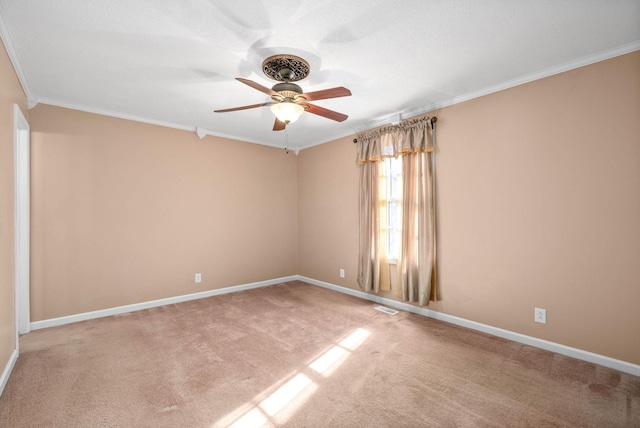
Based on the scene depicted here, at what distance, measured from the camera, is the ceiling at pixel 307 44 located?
6.34 feet

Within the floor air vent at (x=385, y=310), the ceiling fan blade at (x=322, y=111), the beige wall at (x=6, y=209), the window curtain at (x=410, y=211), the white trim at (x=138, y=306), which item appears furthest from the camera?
the floor air vent at (x=385, y=310)

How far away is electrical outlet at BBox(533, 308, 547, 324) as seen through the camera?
278 cm

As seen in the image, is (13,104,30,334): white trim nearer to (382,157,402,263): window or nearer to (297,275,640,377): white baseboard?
(297,275,640,377): white baseboard

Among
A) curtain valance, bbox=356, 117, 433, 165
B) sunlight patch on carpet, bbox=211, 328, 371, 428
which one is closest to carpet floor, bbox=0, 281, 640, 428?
sunlight patch on carpet, bbox=211, 328, 371, 428

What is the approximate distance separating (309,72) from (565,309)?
3.15m

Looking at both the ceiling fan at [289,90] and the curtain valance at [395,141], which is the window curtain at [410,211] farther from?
the ceiling fan at [289,90]

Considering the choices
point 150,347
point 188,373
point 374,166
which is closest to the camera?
point 188,373

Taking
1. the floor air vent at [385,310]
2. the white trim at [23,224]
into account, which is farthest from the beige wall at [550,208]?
the white trim at [23,224]

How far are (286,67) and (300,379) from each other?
254 cm

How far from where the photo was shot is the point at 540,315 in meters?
2.81

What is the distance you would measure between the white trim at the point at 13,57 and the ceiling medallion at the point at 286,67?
1764mm

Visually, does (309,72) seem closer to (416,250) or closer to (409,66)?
(409,66)

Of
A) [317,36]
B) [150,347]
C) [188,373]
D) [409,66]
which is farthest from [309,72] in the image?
[150,347]

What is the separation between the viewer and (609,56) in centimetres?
246
